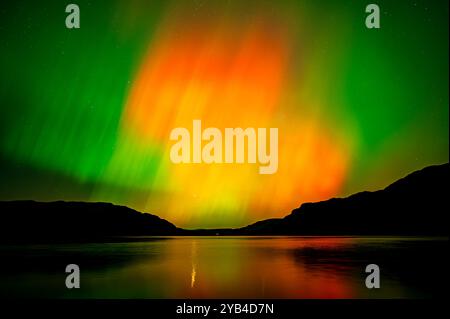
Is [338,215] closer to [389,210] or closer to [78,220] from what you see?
[389,210]

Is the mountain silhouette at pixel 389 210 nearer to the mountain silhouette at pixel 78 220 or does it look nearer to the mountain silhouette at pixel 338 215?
the mountain silhouette at pixel 338 215

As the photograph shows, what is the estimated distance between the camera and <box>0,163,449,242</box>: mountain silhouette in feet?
389

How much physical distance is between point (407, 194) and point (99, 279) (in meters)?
128

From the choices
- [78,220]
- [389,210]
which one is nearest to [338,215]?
[389,210]

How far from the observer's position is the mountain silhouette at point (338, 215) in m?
118

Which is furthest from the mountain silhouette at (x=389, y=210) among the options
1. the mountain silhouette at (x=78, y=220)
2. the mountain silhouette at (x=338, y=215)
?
the mountain silhouette at (x=78, y=220)

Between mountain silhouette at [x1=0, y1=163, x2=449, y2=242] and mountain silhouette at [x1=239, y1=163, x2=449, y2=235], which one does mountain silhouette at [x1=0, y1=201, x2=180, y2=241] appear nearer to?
mountain silhouette at [x1=0, y1=163, x2=449, y2=242]

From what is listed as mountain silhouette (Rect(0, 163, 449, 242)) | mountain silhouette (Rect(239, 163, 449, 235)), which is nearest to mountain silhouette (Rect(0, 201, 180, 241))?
mountain silhouette (Rect(0, 163, 449, 242))

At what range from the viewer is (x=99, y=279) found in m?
16.8

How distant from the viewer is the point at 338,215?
139 metres
